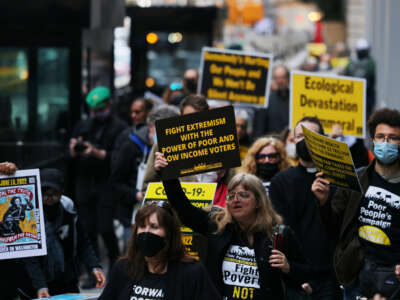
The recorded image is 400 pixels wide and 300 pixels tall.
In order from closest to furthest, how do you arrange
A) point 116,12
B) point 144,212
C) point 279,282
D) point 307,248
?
point 144,212 → point 279,282 → point 307,248 → point 116,12

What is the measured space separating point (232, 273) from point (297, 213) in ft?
4.22

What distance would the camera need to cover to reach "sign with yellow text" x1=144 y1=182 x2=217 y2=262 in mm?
6177

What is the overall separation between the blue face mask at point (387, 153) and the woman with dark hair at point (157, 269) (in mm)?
1665

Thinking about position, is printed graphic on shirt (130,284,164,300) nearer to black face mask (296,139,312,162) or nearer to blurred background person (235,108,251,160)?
black face mask (296,139,312,162)

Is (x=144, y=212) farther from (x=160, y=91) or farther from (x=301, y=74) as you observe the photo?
(x=160, y=91)

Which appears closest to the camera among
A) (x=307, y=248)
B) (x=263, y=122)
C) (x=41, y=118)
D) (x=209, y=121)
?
(x=209, y=121)

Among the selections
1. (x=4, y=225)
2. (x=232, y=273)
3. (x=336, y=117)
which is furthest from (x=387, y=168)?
(x=336, y=117)

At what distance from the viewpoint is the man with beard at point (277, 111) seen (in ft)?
37.2

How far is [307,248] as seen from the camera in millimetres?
6422

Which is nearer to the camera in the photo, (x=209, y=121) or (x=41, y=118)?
(x=209, y=121)

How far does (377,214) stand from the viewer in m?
5.86

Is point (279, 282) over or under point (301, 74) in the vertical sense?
under

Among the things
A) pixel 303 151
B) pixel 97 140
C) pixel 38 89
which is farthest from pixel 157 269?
pixel 38 89

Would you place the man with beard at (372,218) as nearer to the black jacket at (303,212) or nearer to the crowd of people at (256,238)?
the crowd of people at (256,238)
